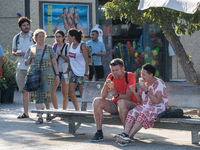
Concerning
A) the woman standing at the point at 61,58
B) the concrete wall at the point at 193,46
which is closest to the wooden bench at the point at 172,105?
the woman standing at the point at 61,58

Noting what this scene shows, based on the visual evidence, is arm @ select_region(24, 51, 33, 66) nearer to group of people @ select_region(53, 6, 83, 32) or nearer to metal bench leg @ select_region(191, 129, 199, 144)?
metal bench leg @ select_region(191, 129, 199, 144)

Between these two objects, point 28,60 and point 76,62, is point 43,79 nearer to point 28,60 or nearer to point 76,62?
point 28,60

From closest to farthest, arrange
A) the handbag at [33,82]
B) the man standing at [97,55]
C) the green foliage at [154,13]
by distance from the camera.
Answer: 1. the green foliage at [154,13]
2. the handbag at [33,82]
3. the man standing at [97,55]

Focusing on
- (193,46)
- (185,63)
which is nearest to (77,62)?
(185,63)

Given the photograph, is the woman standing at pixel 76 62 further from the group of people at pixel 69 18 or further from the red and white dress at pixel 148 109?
the group of people at pixel 69 18

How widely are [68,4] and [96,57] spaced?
4.87 m

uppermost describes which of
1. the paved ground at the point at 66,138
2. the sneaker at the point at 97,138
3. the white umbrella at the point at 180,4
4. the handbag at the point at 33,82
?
the white umbrella at the point at 180,4

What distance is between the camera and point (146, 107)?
5.30m

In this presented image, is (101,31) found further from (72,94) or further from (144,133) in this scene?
(144,133)

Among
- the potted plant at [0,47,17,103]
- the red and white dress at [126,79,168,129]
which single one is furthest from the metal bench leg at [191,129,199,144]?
the potted plant at [0,47,17,103]

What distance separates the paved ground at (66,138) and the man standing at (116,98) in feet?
1.18

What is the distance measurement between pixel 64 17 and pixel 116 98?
8403 millimetres

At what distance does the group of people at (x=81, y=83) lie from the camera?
5.21 metres

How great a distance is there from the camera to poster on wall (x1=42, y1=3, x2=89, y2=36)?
531 inches
